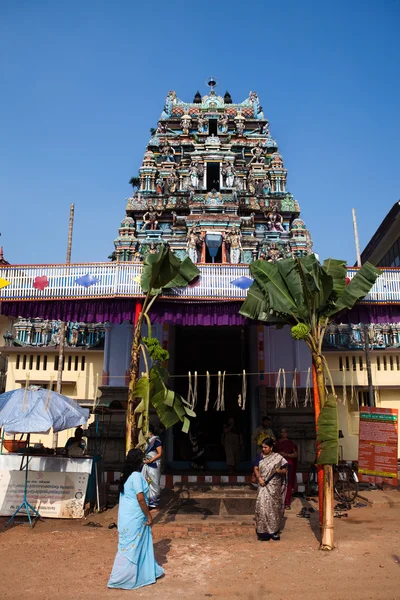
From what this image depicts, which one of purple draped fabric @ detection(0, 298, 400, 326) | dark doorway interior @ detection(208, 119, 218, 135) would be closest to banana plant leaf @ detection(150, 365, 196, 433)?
purple draped fabric @ detection(0, 298, 400, 326)

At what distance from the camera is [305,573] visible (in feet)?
20.4

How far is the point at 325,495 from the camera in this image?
759 centimetres

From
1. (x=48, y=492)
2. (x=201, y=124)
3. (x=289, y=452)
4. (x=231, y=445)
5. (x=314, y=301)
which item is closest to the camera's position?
(x=314, y=301)

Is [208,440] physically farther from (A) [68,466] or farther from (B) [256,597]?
(B) [256,597]

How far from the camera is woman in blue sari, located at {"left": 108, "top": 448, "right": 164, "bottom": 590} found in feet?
18.4

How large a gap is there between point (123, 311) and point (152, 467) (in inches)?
153

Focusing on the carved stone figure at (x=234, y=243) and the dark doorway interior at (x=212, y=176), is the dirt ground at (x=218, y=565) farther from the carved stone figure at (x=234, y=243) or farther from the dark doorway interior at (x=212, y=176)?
the dark doorway interior at (x=212, y=176)

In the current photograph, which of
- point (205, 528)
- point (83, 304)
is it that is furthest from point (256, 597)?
point (83, 304)

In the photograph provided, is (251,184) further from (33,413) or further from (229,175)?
(33,413)

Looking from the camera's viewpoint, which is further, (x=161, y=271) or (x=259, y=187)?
(x=259, y=187)

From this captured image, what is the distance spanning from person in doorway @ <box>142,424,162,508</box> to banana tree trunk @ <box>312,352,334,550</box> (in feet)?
9.15

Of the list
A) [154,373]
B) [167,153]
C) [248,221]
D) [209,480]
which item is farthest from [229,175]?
[154,373]

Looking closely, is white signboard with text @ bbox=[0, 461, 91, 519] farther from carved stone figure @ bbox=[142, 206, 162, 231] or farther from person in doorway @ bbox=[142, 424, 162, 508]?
carved stone figure @ bbox=[142, 206, 162, 231]

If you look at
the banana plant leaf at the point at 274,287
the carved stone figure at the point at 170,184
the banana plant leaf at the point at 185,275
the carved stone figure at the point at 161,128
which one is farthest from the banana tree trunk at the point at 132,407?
the carved stone figure at the point at 161,128
